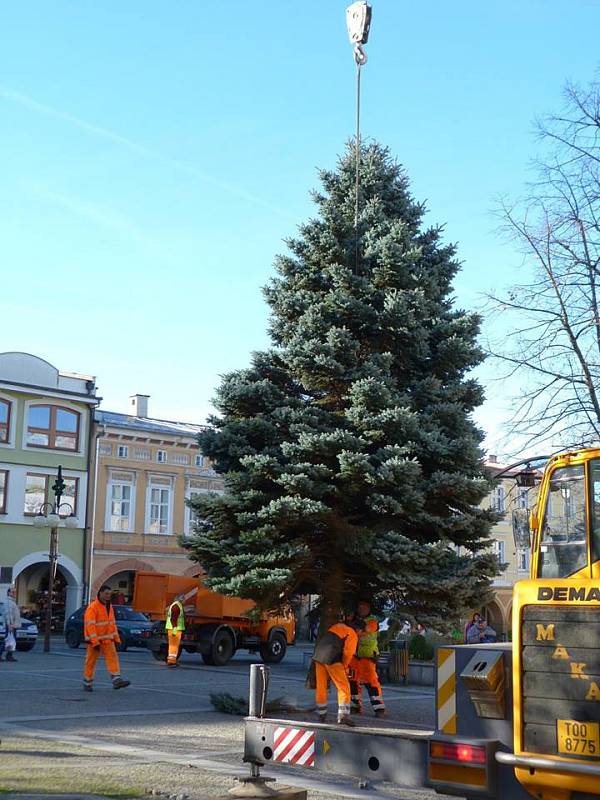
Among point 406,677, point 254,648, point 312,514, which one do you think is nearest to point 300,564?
point 312,514

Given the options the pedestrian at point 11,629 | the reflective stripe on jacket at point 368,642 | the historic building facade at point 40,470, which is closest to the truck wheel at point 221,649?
the pedestrian at point 11,629

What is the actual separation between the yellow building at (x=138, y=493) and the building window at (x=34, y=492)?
233 cm

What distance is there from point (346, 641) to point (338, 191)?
8.14 metres

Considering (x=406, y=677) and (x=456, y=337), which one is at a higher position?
(x=456, y=337)

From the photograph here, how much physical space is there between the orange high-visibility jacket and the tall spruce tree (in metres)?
2.16

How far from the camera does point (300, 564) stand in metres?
15.5

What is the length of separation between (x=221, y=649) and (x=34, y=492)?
19.1 meters

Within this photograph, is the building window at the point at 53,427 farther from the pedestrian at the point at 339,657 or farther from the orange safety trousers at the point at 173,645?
the pedestrian at the point at 339,657

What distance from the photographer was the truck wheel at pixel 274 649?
28.9 m

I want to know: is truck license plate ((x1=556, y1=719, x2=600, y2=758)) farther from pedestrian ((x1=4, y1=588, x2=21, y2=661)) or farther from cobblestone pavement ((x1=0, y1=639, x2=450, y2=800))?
pedestrian ((x1=4, y1=588, x2=21, y2=661))

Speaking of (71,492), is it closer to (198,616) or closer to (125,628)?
(125,628)

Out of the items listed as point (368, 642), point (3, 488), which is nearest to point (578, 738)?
point (368, 642)

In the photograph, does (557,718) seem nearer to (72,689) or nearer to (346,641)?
(346,641)

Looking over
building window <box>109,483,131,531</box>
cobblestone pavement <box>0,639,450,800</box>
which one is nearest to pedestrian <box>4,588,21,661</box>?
cobblestone pavement <box>0,639,450,800</box>
